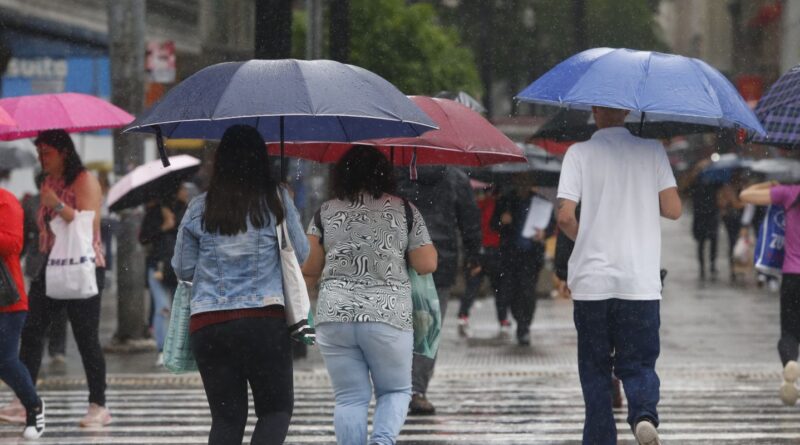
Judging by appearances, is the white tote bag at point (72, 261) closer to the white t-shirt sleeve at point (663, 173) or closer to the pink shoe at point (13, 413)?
the pink shoe at point (13, 413)

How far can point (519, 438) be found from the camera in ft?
28.5

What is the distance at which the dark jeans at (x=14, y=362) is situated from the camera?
849 cm

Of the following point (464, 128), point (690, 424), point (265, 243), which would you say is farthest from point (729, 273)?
point (265, 243)

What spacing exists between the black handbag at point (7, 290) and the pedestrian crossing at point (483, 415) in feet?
2.93

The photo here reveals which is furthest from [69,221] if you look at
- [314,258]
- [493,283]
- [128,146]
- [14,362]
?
[493,283]

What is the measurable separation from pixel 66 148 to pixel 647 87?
406 cm

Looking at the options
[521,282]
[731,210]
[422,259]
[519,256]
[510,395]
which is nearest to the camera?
[422,259]

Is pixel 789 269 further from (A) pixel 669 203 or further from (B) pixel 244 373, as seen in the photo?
(B) pixel 244 373

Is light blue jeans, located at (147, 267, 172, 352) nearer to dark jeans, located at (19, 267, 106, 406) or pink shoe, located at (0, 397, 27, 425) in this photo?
pink shoe, located at (0, 397, 27, 425)

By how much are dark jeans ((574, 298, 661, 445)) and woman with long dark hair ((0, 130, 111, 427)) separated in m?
3.54

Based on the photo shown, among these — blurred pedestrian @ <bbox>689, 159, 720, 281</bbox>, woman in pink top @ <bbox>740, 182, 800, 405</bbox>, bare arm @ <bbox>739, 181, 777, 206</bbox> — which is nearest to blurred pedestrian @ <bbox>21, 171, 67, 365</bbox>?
bare arm @ <bbox>739, 181, 777, 206</bbox>

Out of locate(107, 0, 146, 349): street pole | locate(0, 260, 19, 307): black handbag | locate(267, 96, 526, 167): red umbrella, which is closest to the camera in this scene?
locate(267, 96, 526, 167): red umbrella

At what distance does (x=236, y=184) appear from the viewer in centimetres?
601

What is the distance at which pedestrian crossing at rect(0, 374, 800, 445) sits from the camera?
344 inches
